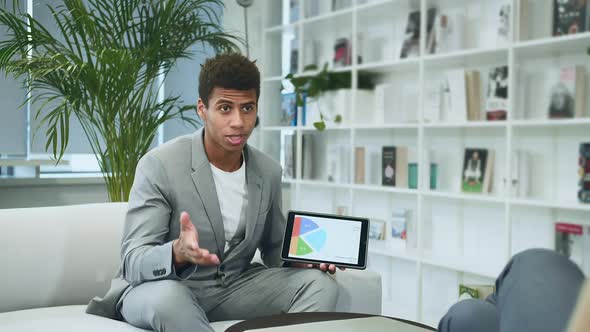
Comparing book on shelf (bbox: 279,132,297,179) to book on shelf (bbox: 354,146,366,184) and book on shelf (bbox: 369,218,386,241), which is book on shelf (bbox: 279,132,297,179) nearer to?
book on shelf (bbox: 354,146,366,184)

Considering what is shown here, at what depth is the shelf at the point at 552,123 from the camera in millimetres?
2599

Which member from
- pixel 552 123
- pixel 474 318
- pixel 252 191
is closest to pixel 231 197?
pixel 252 191

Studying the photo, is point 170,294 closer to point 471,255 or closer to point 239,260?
point 239,260

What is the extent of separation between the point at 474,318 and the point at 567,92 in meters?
1.92

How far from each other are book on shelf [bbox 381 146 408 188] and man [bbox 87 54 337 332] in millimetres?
1567

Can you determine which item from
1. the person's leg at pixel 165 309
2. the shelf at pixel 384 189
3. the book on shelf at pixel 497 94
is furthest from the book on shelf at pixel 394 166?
the person's leg at pixel 165 309

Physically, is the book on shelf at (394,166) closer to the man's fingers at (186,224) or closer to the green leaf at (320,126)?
the green leaf at (320,126)

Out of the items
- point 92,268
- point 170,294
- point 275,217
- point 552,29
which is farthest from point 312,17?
point 170,294

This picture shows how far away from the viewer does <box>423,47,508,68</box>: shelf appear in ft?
9.92

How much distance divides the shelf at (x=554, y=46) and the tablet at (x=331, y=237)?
1.41m

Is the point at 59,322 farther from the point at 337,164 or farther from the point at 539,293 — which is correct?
the point at 337,164

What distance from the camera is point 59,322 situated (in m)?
1.73

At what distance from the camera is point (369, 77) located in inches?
153

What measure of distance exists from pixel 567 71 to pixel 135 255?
211 cm
